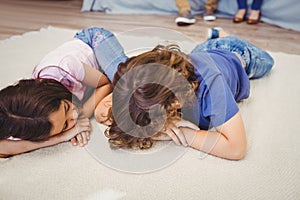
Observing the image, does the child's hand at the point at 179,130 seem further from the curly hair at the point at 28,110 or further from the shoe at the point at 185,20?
the shoe at the point at 185,20

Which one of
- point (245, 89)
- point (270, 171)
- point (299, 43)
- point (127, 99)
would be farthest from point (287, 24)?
point (127, 99)

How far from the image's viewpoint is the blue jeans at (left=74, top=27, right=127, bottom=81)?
0.94 meters

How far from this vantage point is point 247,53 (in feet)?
3.59

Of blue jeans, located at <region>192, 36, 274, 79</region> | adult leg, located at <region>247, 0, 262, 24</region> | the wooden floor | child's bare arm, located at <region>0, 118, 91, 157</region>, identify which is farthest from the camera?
adult leg, located at <region>247, 0, 262, 24</region>

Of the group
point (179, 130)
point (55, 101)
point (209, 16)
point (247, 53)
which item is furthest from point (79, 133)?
point (209, 16)

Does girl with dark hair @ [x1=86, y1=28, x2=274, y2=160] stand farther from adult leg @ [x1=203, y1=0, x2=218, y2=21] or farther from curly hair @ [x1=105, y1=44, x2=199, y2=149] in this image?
adult leg @ [x1=203, y1=0, x2=218, y2=21]

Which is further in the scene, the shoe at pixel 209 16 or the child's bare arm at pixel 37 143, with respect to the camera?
the shoe at pixel 209 16

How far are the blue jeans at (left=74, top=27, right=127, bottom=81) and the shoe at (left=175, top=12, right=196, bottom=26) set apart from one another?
0.83 metres

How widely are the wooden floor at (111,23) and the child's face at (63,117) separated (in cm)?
97

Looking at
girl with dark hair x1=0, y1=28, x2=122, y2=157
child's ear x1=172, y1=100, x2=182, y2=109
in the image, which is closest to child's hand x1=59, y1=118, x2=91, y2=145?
girl with dark hair x1=0, y1=28, x2=122, y2=157

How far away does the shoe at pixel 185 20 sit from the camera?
6.16ft

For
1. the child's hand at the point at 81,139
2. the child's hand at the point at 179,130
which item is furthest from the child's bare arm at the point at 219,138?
the child's hand at the point at 81,139

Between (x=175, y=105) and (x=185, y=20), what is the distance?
1258mm

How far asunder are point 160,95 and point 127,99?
7cm
